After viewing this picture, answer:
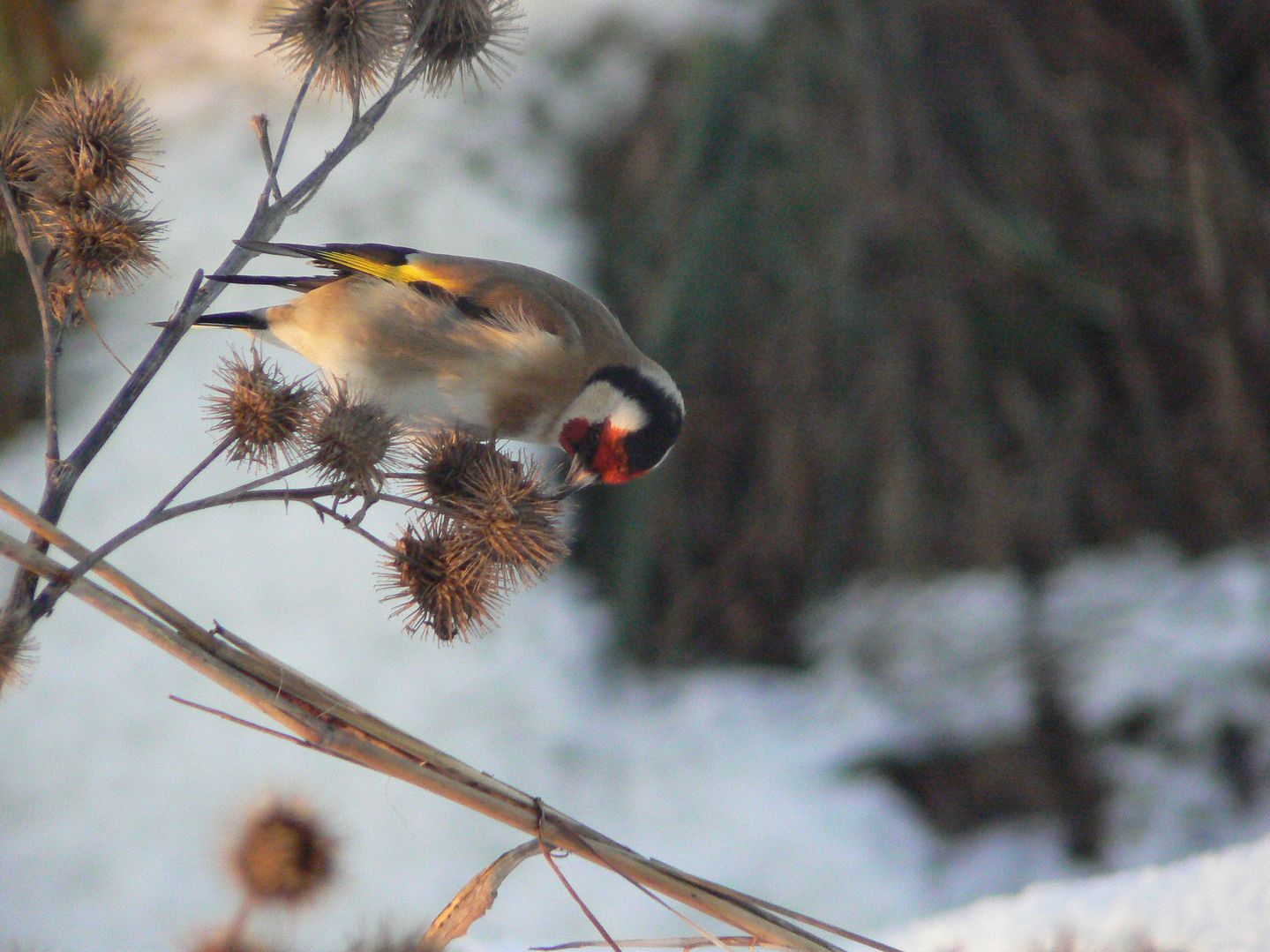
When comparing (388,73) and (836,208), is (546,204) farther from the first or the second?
(388,73)

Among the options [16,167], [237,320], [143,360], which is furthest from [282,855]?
[237,320]

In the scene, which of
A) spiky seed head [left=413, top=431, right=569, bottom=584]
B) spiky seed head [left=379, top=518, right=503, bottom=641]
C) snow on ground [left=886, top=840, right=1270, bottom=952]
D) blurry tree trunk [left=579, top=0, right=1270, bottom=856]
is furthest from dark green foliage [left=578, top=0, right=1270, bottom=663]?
spiky seed head [left=379, top=518, right=503, bottom=641]

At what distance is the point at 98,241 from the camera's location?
59cm

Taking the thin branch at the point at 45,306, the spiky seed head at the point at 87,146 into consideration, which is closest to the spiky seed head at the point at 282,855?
the thin branch at the point at 45,306

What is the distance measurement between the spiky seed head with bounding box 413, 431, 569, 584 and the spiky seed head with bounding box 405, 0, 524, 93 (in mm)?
222

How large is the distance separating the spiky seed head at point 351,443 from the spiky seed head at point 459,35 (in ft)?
0.66

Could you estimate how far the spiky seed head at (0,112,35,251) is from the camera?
0.61 meters

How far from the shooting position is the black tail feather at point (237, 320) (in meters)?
1.09

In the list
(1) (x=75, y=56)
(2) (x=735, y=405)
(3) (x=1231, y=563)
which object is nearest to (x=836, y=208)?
(2) (x=735, y=405)

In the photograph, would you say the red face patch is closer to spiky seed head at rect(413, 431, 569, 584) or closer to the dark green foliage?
spiky seed head at rect(413, 431, 569, 584)

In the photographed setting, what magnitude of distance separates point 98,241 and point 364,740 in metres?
0.31

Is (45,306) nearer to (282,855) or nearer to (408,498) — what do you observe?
(408,498)

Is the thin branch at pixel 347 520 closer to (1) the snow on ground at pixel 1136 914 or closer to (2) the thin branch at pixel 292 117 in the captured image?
(2) the thin branch at pixel 292 117

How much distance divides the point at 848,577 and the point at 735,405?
532mm
